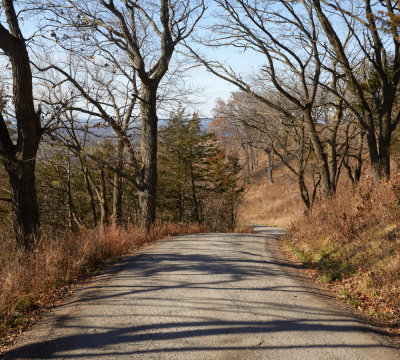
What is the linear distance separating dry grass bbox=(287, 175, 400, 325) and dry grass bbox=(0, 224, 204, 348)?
183 inches

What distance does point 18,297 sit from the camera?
495 cm

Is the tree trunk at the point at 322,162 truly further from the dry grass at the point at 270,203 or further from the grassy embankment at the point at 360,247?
the dry grass at the point at 270,203

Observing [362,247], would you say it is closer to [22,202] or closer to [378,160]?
[378,160]

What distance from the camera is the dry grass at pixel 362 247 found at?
5.32 m

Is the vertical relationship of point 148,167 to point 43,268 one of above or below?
above

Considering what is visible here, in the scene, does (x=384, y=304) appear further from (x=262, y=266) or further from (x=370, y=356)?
(x=262, y=266)

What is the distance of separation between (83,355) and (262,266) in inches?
178

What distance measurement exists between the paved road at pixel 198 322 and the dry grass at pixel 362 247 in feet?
2.24

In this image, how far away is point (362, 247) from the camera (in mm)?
6871

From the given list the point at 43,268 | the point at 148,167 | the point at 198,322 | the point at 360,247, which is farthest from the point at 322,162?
the point at 43,268

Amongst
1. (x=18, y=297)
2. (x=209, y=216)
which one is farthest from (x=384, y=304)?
(x=209, y=216)

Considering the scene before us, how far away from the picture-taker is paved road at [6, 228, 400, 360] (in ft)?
12.4

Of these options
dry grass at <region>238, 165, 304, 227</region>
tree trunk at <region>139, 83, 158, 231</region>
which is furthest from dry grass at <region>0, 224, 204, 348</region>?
dry grass at <region>238, 165, 304, 227</region>

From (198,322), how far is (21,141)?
5.57 metres
